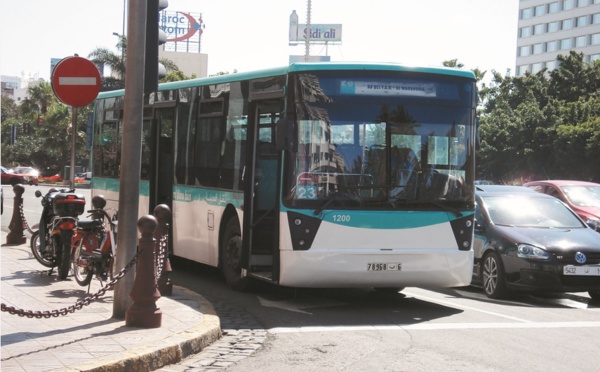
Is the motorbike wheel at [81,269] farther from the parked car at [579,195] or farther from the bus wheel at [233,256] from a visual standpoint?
the parked car at [579,195]

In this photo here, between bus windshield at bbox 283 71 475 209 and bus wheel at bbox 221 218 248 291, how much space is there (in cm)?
174

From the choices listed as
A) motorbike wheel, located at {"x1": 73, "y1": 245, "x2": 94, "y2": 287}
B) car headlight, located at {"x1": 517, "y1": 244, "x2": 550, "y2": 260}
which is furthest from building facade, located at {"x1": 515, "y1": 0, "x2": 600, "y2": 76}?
motorbike wheel, located at {"x1": 73, "y1": 245, "x2": 94, "y2": 287}

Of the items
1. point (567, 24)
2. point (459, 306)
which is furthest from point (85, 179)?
point (567, 24)

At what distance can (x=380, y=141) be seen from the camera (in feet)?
34.8

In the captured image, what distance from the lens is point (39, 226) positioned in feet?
41.1

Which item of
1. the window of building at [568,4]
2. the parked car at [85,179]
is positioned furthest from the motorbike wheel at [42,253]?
the window of building at [568,4]

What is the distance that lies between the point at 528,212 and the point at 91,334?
8.13m

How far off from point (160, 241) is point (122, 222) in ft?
3.63

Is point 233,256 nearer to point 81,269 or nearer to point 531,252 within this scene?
point 81,269

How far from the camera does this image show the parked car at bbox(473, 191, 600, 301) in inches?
481

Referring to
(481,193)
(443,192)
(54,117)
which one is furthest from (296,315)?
(54,117)

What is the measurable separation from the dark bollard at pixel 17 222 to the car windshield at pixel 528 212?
7782 mm

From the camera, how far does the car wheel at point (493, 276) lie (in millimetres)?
12719

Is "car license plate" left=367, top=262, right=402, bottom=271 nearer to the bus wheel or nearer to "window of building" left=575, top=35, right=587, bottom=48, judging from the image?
the bus wheel
